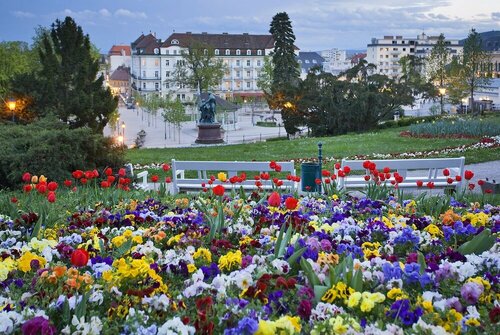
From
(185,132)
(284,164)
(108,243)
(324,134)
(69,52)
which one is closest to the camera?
(108,243)

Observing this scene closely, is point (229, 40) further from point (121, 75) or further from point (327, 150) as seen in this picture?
point (327, 150)

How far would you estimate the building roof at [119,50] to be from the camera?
632 feet

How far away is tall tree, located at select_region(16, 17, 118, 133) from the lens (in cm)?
2753

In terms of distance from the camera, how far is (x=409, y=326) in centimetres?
297

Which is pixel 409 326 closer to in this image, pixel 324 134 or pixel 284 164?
pixel 284 164

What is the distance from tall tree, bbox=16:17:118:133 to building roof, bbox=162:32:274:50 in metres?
81.1

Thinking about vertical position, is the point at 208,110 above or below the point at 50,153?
above

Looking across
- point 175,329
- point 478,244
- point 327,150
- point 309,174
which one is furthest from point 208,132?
point 175,329

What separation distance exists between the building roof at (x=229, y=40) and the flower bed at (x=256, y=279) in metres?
106

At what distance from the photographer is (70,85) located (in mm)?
28984

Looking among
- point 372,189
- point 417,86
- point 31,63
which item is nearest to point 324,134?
point 417,86

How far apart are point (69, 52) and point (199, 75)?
5428cm

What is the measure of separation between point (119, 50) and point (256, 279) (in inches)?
7892

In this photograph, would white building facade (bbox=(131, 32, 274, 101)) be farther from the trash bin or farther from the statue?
the trash bin
